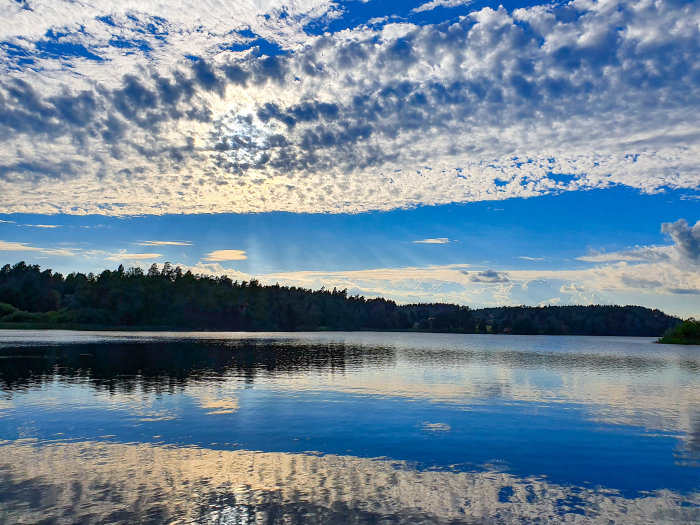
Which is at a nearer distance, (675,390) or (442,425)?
(442,425)

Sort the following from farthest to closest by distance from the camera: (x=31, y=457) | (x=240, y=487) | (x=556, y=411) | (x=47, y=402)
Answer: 1. (x=556, y=411)
2. (x=47, y=402)
3. (x=31, y=457)
4. (x=240, y=487)

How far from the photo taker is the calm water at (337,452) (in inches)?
817

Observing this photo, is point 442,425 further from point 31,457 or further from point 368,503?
point 31,457

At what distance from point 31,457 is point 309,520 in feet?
54.8

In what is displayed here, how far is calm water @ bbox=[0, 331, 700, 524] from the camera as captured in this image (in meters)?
20.8

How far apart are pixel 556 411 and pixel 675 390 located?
26439 millimetres

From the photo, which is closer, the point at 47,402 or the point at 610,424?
the point at 610,424

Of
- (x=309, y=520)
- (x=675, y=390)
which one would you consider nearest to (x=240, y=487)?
(x=309, y=520)

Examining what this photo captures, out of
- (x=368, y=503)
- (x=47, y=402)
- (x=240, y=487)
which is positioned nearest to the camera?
(x=368, y=503)

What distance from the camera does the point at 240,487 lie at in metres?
22.8

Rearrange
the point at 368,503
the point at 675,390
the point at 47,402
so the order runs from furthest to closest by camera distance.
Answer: the point at 675,390
the point at 47,402
the point at 368,503

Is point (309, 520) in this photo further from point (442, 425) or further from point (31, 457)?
point (442, 425)

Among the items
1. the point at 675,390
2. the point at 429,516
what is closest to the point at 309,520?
the point at 429,516

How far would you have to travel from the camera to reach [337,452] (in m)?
29.8
